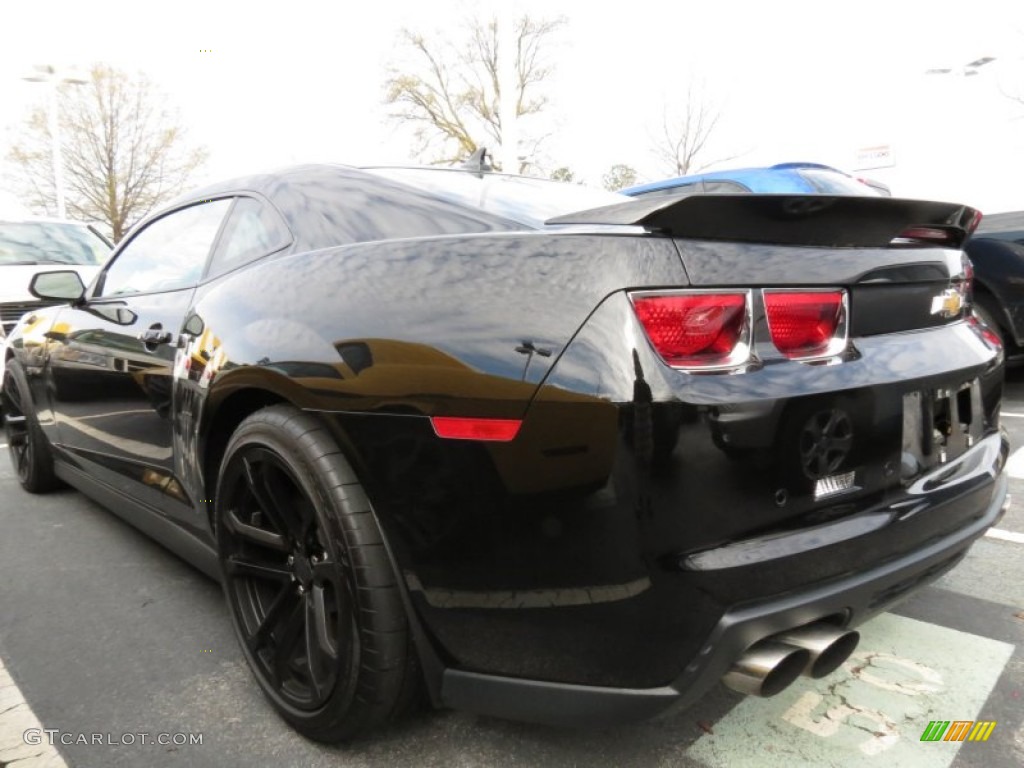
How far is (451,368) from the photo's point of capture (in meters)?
1.49

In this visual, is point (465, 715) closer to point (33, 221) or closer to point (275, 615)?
point (275, 615)

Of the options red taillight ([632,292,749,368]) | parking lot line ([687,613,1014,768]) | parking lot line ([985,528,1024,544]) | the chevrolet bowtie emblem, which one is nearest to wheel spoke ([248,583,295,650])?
parking lot line ([687,613,1014,768])

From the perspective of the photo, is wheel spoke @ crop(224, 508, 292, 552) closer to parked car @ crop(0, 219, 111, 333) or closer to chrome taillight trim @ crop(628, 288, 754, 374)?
chrome taillight trim @ crop(628, 288, 754, 374)

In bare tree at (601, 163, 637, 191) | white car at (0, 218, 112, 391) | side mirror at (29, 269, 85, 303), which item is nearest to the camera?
side mirror at (29, 269, 85, 303)

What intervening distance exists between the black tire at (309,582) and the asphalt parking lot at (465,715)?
168mm

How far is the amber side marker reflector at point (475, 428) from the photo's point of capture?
Result: 1.41 meters

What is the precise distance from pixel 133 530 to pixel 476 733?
94.8 inches

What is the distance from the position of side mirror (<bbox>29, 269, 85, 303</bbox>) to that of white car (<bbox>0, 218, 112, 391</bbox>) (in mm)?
3659

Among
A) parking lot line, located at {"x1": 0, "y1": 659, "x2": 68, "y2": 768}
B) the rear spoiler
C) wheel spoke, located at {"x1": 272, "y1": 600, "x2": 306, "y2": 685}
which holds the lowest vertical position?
parking lot line, located at {"x1": 0, "y1": 659, "x2": 68, "y2": 768}

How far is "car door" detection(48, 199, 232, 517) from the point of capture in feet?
8.11

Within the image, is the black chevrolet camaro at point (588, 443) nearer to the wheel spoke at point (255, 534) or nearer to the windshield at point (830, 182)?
the wheel spoke at point (255, 534)

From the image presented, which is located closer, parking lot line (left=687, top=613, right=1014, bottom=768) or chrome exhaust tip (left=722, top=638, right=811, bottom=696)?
chrome exhaust tip (left=722, top=638, right=811, bottom=696)

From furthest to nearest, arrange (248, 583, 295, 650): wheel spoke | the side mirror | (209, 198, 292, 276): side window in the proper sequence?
the side mirror < (209, 198, 292, 276): side window < (248, 583, 295, 650): wheel spoke

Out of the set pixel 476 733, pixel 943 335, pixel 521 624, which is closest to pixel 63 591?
pixel 476 733
